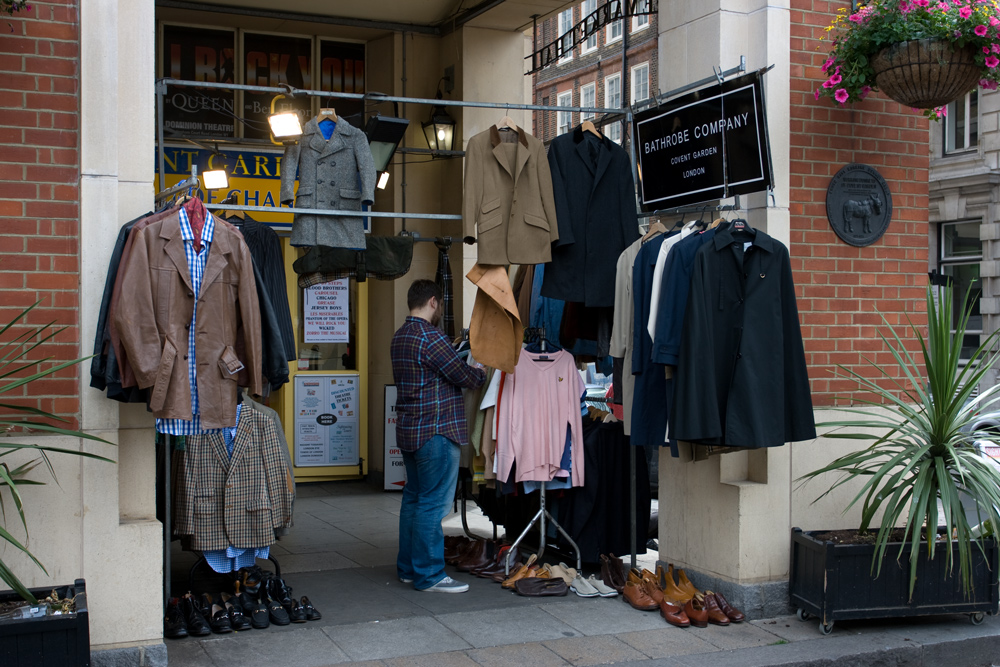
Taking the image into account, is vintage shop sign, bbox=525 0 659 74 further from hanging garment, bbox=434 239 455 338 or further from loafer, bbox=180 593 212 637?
loafer, bbox=180 593 212 637

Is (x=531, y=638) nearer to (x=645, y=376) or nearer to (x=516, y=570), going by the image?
(x=516, y=570)

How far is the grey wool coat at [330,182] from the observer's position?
5.89 metres

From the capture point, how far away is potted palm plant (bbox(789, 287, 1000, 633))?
5414mm

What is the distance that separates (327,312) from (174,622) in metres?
5.82

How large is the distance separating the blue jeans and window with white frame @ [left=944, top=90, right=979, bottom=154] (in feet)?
62.0

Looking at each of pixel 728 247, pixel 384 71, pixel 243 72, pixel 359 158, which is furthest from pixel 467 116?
pixel 728 247

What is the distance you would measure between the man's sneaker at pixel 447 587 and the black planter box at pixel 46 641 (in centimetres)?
264

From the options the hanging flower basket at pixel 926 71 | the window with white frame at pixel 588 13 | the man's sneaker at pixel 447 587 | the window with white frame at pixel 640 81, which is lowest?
the man's sneaker at pixel 447 587

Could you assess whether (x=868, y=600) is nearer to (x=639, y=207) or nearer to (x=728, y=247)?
(x=728, y=247)

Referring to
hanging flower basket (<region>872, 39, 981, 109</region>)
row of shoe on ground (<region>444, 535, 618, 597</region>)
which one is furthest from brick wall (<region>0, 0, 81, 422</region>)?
hanging flower basket (<region>872, 39, 981, 109</region>)

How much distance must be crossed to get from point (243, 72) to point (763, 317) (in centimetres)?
692

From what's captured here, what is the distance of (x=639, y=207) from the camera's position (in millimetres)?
6676

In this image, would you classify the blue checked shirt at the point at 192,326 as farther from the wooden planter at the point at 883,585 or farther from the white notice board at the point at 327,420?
the white notice board at the point at 327,420

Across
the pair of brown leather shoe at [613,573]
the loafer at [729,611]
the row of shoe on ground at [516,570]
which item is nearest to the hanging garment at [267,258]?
the row of shoe on ground at [516,570]
